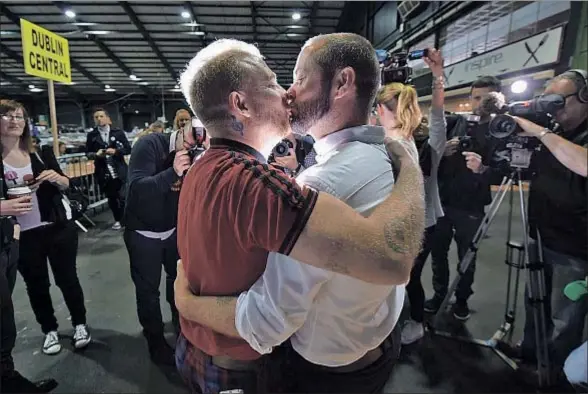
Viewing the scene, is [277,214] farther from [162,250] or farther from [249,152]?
[162,250]

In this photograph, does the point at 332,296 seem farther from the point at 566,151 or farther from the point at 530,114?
the point at 530,114

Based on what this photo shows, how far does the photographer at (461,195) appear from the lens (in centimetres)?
237

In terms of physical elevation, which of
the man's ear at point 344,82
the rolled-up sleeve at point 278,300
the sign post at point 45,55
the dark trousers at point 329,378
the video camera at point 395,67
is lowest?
the dark trousers at point 329,378

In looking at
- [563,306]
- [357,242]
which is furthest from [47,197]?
[563,306]

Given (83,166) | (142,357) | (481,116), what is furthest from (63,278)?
(83,166)

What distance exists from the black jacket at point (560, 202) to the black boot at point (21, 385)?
2.71m

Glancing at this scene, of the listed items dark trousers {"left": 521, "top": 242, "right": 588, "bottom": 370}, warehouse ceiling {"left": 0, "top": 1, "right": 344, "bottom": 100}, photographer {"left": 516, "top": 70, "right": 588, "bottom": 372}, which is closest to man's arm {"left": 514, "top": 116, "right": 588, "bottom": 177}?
photographer {"left": 516, "top": 70, "right": 588, "bottom": 372}

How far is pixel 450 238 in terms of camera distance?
101 inches

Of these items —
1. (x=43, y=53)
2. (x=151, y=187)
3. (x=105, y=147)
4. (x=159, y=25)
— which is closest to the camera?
(x=151, y=187)

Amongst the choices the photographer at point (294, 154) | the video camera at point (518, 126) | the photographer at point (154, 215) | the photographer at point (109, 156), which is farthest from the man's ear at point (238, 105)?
the photographer at point (109, 156)

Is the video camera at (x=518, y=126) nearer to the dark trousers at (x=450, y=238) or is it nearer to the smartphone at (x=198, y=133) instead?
the dark trousers at (x=450, y=238)

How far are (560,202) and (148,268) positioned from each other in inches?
83.5

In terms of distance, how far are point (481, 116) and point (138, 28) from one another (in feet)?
37.3

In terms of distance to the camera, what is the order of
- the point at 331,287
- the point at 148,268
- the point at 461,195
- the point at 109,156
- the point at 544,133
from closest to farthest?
the point at 331,287 < the point at 544,133 < the point at 148,268 < the point at 461,195 < the point at 109,156
